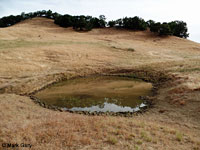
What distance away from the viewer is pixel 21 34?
53.7 meters

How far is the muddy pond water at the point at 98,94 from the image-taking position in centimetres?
1711

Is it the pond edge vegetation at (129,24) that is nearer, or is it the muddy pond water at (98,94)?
the muddy pond water at (98,94)

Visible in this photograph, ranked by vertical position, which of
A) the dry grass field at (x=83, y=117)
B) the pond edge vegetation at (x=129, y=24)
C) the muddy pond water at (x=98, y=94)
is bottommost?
the muddy pond water at (x=98, y=94)

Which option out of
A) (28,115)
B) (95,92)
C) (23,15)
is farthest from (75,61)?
(23,15)

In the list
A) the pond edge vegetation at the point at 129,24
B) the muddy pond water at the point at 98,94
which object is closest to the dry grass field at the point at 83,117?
the muddy pond water at the point at 98,94

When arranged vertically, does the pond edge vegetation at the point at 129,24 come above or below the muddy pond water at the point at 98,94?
above

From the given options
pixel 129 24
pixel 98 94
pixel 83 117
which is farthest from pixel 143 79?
pixel 129 24

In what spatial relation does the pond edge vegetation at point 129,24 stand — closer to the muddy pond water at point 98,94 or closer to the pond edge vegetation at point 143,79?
the pond edge vegetation at point 143,79

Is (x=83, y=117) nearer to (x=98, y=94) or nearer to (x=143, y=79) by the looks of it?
(x=98, y=94)

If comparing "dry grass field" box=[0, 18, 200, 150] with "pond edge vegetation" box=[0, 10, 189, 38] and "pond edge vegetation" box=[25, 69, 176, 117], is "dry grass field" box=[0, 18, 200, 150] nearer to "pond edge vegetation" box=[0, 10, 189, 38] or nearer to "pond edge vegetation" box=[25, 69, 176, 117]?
"pond edge vegetation" box=[25, 69, 176, 117]

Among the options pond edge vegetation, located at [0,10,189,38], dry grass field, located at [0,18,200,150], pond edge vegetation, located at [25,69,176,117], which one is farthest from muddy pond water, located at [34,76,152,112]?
pond edge vegetation, located at [0,10,189,38]

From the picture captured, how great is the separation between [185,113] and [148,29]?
64.1 m

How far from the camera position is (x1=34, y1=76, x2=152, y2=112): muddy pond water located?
17.1 meters

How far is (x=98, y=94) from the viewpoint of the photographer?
2078cm
